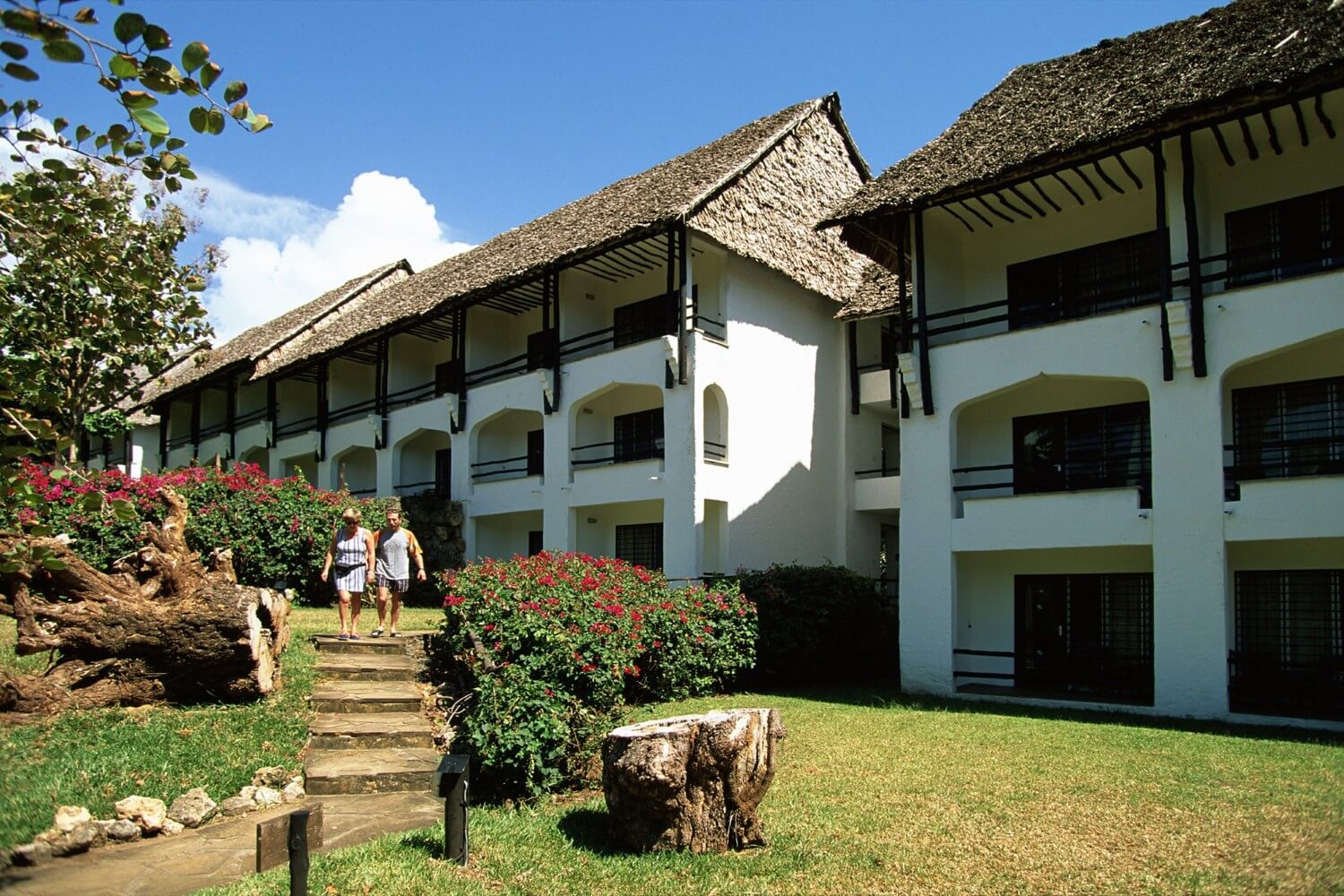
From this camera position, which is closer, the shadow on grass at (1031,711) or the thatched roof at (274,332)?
the shadow on grass at (1031,711)

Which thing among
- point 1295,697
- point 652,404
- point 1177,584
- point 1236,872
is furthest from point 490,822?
point 652,404

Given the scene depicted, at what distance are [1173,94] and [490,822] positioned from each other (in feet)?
40.8

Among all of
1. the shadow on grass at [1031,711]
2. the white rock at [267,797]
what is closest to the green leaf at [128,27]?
the white rock at [267,797]

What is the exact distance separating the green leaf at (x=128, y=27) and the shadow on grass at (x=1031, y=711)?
39.4 feet

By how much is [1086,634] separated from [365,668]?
10.9 metres

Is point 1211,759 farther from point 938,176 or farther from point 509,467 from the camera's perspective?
point 509,467

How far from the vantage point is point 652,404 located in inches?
863

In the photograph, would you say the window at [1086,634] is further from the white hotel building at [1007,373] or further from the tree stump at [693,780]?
the tree stump at [693,780]

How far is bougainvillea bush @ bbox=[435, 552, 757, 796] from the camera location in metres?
8.26

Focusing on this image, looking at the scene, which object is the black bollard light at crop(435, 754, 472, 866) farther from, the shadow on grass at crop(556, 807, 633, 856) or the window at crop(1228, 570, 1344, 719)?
the window at crop(1228, 570, 1344, 719)

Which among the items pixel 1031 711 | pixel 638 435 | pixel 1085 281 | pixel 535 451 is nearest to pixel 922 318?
pixel 1085 281

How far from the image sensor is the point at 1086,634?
15.3m

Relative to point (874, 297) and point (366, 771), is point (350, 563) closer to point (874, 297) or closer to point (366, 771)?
point (366, 771)

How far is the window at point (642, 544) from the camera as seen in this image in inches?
845
